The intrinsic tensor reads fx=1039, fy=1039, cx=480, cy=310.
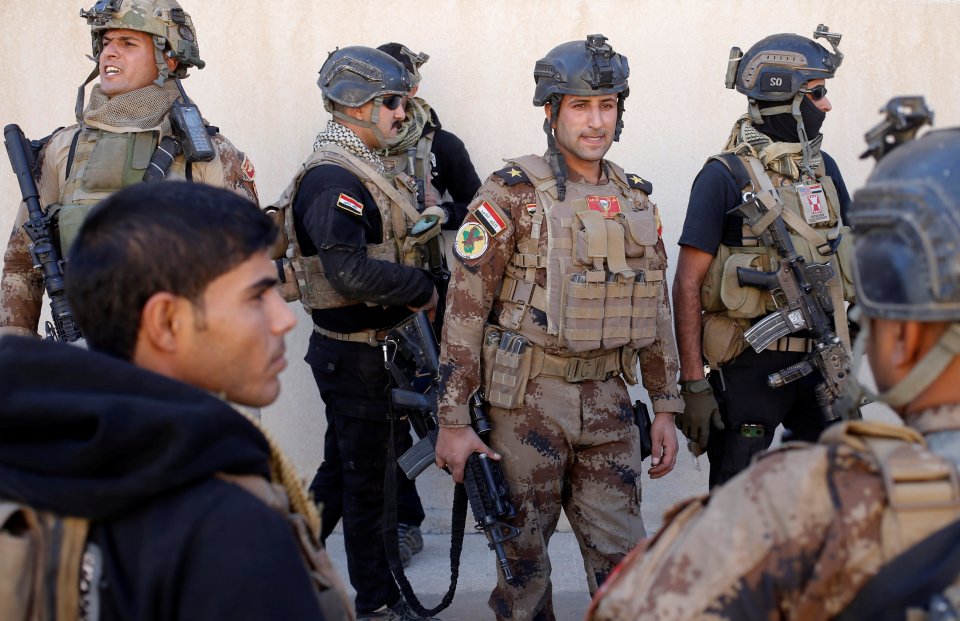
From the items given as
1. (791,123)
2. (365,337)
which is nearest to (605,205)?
(791,123)

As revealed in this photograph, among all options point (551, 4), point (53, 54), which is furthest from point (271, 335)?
point (53, 54)

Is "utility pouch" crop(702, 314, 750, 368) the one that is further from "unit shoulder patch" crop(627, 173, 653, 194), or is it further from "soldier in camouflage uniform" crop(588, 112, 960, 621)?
"soldier in camouflage uniform" crop(588, 112, 960, 621)

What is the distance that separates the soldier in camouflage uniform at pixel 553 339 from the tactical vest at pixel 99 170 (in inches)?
53.9

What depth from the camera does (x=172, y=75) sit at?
424 cm

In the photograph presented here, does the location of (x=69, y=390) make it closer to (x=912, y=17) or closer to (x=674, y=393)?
(x=674, y=393)

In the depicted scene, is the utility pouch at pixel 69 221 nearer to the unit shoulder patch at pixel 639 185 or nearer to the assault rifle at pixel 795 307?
the unit shoulder patch at pixel 639 185

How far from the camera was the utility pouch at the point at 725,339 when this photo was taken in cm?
406

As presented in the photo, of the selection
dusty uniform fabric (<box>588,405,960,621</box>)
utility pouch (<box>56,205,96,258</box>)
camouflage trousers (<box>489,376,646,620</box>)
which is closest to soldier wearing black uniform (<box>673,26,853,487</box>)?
camouflage trousers (<box>489,376,646,620</box>)

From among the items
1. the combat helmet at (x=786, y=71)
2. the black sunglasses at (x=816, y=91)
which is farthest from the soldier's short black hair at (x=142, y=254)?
the black sunglasses at (x=816, y=91)

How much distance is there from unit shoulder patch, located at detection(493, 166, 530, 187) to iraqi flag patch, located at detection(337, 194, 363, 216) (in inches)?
30.0

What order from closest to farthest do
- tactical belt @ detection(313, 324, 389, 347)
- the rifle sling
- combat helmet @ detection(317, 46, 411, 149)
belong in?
the rifle sling, tactical belt @ detection(313, 324, 389, 347), combat helmet @ detection(317, 46, 411, 149)

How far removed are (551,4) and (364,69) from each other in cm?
121

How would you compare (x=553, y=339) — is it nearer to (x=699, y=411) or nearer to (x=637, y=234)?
(x=637, y=234)

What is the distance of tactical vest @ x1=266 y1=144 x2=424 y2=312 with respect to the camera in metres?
4.24
